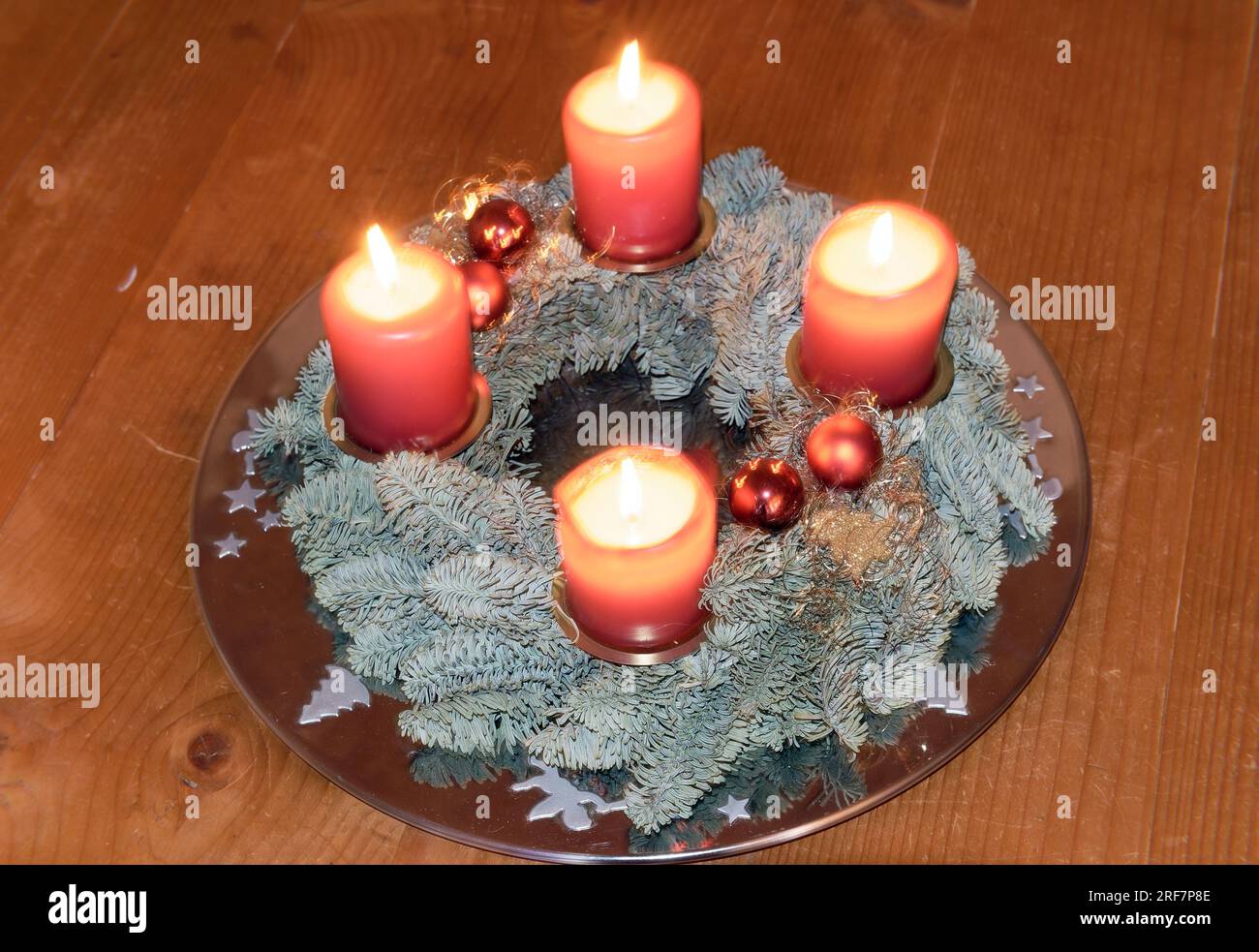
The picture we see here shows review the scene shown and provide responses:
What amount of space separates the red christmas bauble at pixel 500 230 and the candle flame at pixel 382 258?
10cm

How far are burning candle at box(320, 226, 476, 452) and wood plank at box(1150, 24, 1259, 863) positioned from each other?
47 centimetres

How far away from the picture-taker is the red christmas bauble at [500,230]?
3.00 feet

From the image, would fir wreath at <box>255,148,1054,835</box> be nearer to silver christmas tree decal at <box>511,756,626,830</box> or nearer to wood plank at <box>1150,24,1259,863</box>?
silver christmas tree decal at <box>511,756,626,830</box>

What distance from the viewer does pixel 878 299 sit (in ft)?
2.68

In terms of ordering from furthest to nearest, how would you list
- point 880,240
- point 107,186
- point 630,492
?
point 107,186
point 880,240
point 630,492

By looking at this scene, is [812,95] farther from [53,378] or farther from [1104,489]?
[53,378]

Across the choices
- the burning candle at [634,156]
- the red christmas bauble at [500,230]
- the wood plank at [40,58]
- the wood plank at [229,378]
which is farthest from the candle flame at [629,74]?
the wood plank at [40,58]

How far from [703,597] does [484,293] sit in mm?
259

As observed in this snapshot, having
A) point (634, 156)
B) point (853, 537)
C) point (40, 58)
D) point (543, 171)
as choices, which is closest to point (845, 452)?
point (853, 537)

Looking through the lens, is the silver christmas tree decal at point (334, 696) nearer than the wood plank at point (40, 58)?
Yes

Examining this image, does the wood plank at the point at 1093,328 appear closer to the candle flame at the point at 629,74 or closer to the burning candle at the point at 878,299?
the burning candle at the point at 878,299

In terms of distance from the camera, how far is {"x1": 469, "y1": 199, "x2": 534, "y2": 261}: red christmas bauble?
3.00 feet

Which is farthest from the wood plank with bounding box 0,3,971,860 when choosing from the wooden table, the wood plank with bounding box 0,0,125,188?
the wood plank with bounding box 0,0,125,188

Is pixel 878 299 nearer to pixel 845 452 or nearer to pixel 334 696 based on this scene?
pixel 845 452
